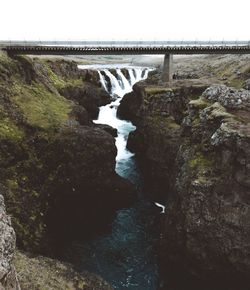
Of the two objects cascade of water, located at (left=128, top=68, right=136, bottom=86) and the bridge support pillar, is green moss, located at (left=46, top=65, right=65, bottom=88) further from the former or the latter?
cascade of water, located at (left=128, top=68, right=136, bottom=86)

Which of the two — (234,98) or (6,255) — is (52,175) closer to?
(234,98)

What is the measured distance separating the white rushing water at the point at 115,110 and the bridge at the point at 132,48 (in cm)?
1532

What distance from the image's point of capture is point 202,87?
195 ft

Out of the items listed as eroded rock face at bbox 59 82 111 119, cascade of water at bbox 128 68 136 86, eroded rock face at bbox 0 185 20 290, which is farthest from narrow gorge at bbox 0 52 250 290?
cascade of water at bbox 128 68 136 86

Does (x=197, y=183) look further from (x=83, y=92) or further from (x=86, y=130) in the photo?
(x=83, y=92)

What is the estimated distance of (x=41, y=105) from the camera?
175 ft

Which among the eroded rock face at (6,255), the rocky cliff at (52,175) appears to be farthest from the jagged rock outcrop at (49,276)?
the eroded rock face at (6,255)

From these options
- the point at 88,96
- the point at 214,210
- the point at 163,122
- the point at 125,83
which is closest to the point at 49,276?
the point at 214,210

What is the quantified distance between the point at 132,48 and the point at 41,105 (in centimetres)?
3132

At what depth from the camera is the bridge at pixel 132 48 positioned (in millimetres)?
72000

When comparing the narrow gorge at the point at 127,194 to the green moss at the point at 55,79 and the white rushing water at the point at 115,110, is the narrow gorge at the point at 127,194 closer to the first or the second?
the white rushing water at the point at 115,110

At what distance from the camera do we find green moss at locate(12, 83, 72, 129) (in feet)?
154

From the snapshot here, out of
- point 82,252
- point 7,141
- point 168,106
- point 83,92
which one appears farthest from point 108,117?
point 82,252

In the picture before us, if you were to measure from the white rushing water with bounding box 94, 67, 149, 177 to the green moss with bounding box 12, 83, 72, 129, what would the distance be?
12.9 metres
